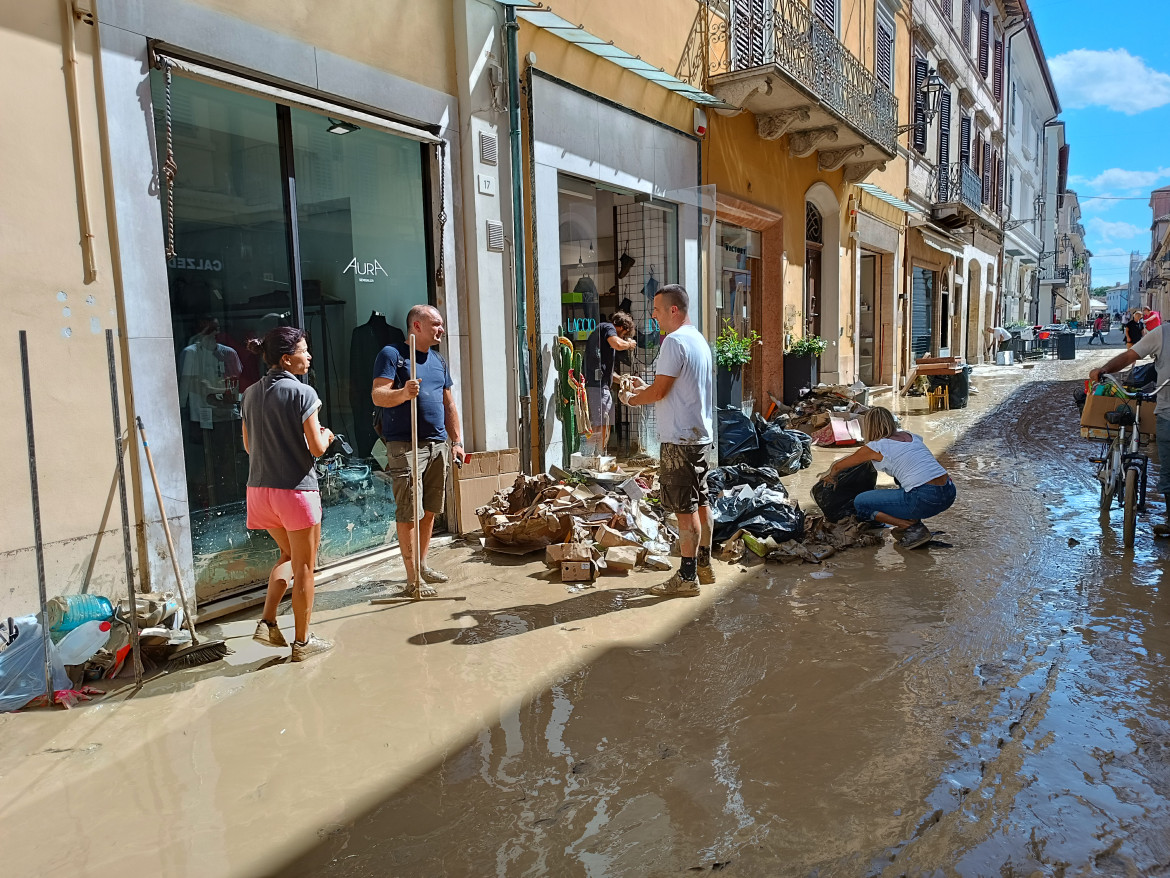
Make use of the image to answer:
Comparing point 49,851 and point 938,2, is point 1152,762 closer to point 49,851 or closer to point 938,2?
point 49,851

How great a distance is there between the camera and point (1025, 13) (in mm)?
28406

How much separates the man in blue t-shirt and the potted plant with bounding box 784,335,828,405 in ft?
29.0

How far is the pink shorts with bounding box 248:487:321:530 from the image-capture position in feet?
13.3

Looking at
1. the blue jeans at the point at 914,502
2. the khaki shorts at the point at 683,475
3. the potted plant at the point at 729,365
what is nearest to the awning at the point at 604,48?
the potted plant at the point at 729,365

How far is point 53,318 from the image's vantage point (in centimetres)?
407

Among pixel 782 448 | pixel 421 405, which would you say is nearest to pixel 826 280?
pixel 782 448

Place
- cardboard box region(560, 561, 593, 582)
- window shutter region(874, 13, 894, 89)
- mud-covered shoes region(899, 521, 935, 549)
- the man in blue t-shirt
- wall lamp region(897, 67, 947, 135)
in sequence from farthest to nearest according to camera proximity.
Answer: wall lamp region(897, 67, 947, 135) → window shutter region(874, 13, 894, 89) → mud-covered shoes region(899, 521, 935, 549) → cardboard box region(560, 561, 593, 582) → the man in blue t-shirt

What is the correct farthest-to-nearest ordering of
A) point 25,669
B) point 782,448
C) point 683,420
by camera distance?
point 782,448 → point 683,420 → point 25,669

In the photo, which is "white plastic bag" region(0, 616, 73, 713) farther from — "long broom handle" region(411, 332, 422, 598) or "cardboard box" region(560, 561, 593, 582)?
"cardboard box" region(560, 561, 593, 582)

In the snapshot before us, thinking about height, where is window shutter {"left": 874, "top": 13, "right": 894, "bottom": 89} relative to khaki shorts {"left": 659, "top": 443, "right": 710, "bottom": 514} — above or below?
above

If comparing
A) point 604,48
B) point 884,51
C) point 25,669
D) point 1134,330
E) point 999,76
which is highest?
point 999,76

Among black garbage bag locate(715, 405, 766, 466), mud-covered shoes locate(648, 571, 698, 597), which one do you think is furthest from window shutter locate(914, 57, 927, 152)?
mud-covered shoes locate(648, 571, 698, 597)

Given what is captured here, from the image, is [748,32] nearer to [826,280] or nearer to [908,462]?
[826,280]

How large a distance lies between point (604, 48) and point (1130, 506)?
6.14 metres
